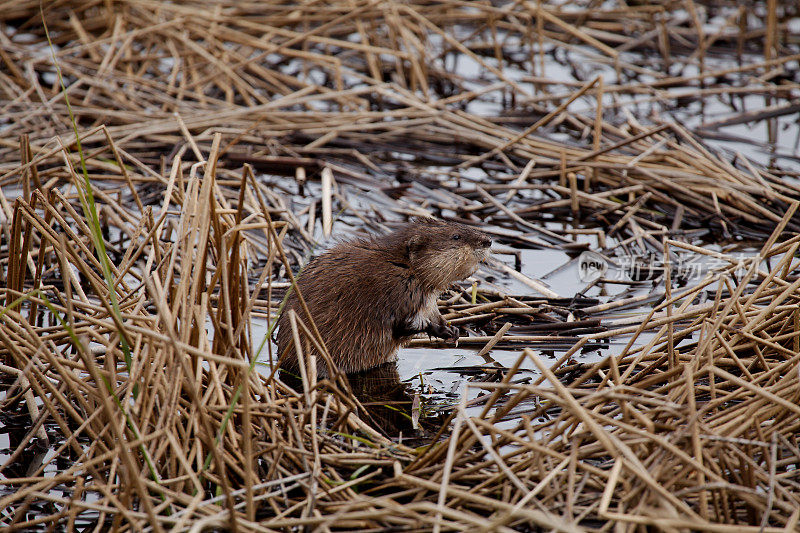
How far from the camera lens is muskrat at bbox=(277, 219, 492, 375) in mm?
4234

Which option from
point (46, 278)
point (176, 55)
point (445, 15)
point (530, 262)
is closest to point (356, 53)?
point (445, 15)

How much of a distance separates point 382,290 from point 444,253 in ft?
1.17

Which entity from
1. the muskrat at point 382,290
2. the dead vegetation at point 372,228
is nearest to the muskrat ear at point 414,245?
the muskrat at point 382,290

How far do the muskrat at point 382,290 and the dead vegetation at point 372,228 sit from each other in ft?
0.78

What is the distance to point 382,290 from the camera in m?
4.38

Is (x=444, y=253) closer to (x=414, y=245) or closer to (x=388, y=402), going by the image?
(x=414, y=245)

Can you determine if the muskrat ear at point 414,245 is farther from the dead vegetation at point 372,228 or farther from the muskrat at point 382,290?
the dead vegetation at point 372,228

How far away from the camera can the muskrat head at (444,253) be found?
14.5ft

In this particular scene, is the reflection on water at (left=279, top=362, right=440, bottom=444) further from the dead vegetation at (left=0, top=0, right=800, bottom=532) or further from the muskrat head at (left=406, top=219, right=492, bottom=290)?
the muskrat head at (left=406, top=219, right=492, bottom=290)

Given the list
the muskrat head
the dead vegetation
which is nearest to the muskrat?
the muskrat head

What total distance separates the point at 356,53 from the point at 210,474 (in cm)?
714

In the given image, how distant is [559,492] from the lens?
2680 millimetres

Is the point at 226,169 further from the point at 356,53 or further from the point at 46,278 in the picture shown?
the point at 356,53

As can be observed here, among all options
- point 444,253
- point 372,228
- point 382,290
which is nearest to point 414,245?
point 444,253
